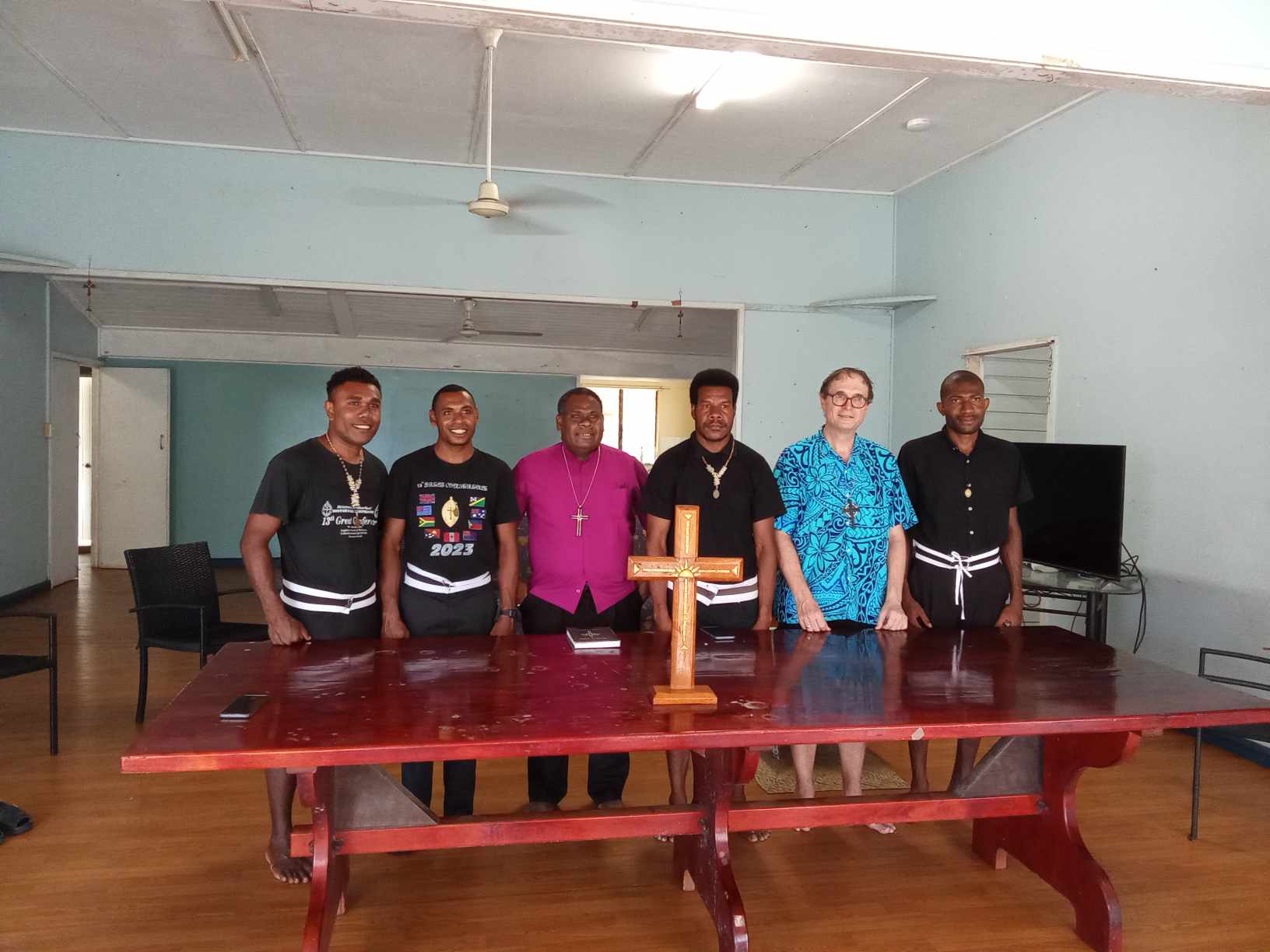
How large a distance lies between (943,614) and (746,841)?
1.05m

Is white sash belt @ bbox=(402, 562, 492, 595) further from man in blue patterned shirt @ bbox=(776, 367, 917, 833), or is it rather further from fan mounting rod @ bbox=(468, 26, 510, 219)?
fan mounting rod @ bbox=(468, 26, 510, 219)

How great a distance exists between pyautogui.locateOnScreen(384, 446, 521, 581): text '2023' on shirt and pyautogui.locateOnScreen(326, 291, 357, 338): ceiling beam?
5.97 meters

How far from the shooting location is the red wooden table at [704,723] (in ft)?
6.22

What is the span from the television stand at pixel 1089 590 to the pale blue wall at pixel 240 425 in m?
6.52

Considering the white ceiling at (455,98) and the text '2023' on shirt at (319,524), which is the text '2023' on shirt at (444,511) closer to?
the text '2023' on shirt at (319,524)

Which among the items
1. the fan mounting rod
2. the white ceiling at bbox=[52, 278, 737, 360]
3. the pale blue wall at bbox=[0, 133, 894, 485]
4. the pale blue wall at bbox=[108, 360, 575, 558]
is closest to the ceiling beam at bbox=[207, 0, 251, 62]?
the fan mounting rod

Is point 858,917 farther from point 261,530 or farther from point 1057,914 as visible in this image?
point 261,530

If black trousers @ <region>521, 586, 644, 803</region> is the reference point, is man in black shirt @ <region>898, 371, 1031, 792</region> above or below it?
above

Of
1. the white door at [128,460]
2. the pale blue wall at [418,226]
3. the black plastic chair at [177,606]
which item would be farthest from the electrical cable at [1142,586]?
the white door at [128,460]

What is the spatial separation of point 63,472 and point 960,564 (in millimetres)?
7784

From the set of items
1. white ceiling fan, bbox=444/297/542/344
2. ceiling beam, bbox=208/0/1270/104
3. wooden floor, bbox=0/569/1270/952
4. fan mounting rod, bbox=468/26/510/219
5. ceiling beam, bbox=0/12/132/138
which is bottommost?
wooden floor, bbox=0/569/1270/952

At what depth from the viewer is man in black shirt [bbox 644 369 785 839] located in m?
2.98

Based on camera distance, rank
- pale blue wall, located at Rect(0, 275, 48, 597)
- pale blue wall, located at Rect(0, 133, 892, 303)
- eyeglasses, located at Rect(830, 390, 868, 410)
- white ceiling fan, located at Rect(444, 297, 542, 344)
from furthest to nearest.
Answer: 1. white ceiling fan, located at Rect(444, 297, 542, 344)
2. pale blue wall, located at Rect(0, 275, 48, 597)
3. pale blue wall, located at Rect(0, 133, 892, 303)
4. eyeglasses, located at Rect(830, 390, 868, 410)

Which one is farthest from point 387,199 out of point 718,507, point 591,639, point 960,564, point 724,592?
point 960,564
